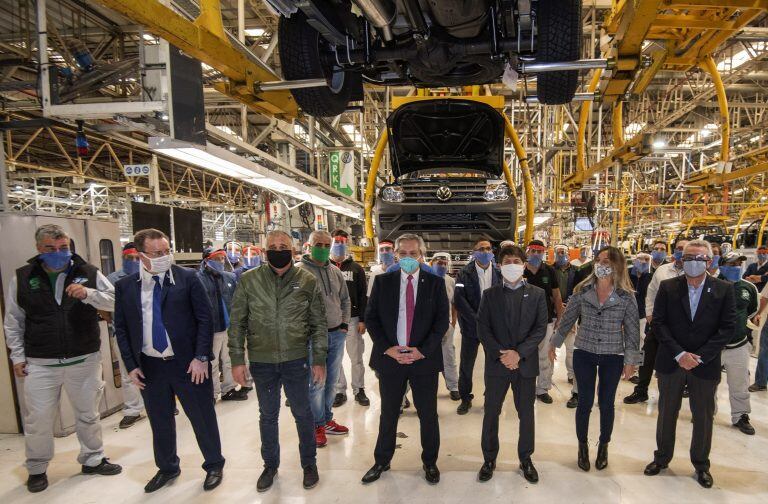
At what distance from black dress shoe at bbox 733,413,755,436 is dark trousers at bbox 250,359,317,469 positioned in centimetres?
360

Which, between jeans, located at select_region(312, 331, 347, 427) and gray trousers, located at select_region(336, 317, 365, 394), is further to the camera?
gray trousers, located at select_region(336, 317, 365, 394)

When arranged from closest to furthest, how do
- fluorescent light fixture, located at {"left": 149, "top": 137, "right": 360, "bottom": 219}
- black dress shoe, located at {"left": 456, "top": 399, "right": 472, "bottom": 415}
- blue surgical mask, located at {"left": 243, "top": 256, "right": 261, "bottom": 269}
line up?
fluorescent light fixture, located at {"left": 149, "top": 137, "right": 360, "bottom": 219}, black dress shoe, located at {"left": 456, "top": 399, "right": 472, "bottom": 415}, blue surgical mask, located at {"left": 243, "top": 256, "right": 261, "bottom": 269}

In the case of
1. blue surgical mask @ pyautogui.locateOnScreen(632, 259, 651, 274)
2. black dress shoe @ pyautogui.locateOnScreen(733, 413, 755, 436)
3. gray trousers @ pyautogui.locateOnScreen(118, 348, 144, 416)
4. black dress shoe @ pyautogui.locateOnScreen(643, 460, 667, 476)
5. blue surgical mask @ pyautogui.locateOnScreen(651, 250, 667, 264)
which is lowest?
black dress shoe @ pyautogui.locateOnScreen(733, 413, 755, 436)

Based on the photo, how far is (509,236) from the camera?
485cm

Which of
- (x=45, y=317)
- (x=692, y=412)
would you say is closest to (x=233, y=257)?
(x=45, y=317)

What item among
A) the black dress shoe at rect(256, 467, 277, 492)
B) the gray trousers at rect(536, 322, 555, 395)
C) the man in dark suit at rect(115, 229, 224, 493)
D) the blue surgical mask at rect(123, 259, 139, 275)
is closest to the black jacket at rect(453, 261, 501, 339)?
the gray trousers at rect(536, 322, 555, 395)

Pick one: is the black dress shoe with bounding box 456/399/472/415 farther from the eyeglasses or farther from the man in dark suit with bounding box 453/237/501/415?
the eyeglasses

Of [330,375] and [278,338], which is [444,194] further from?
[278,338]

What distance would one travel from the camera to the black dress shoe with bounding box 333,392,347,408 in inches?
156

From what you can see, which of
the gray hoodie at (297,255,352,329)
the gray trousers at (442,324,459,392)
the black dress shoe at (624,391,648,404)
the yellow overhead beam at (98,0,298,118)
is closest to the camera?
the yellow overhead beam at (98,0,298,118)

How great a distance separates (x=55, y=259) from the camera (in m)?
2.86

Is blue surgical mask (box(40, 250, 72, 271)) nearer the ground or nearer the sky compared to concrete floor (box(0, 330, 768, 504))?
nearer the sky

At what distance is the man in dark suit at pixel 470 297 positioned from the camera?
385 cm

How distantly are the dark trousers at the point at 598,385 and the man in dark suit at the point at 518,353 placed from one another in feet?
1.32
